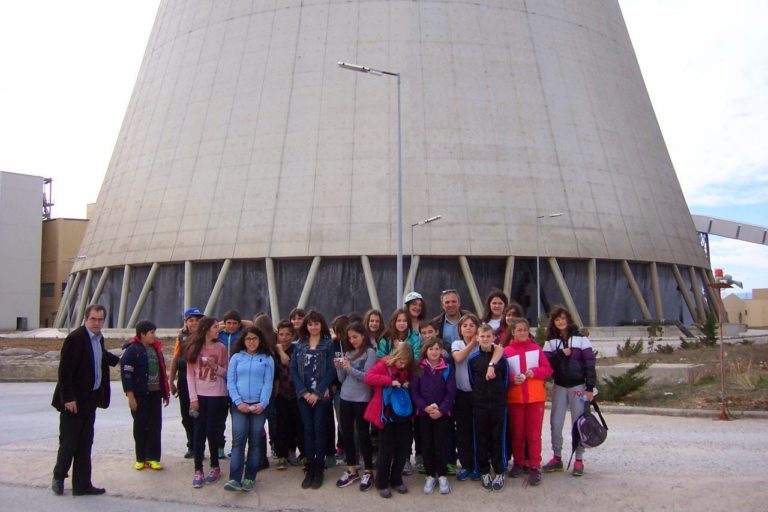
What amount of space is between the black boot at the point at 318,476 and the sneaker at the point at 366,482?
40cm

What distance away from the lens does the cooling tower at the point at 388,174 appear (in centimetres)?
2762

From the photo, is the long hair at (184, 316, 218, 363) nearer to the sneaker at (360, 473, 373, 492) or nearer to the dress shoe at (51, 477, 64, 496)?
the dress shoe at (51, 477, 64, 496)

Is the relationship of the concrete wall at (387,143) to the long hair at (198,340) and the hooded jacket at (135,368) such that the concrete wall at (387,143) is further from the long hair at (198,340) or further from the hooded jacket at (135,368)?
the long hair at (198,340)

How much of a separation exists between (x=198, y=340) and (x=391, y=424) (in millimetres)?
2084

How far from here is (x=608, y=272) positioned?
29594 mm

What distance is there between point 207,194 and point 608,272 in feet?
52.2

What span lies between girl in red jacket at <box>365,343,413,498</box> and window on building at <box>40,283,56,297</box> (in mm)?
66692

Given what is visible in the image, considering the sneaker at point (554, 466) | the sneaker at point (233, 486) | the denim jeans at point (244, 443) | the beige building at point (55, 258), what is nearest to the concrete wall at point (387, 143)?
the sneaker at point (554, 466)

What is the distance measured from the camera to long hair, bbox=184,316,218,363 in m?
7.32

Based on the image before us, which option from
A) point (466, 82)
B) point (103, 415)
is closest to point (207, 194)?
point (466, 82)

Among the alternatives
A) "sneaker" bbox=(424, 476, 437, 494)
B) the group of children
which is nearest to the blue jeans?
the group of children

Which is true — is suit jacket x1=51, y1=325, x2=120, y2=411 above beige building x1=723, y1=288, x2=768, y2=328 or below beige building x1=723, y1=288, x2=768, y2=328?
above

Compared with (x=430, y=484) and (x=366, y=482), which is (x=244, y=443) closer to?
(x=366, y=482)

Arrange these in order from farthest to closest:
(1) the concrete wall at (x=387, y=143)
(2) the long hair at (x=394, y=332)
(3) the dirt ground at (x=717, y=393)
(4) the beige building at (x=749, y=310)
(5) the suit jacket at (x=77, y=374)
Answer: (4) the beige building at (x=749, y=310), (1) the concrete wall at (x=387, y=143), (3) the dirt ground at (x=717, y=393), (2) the long hair at (x=394, y=332), (5) the suit jacket at (x=77, y=374)
